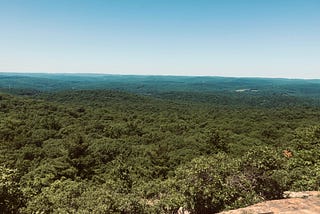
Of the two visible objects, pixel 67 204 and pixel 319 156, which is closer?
pixel 67 204

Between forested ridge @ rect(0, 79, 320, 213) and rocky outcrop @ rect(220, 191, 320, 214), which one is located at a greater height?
rocky outcrop @ rect(220, 191, 320, 214)

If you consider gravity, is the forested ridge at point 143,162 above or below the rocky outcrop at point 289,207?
below

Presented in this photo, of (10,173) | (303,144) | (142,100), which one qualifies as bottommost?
(142,100)

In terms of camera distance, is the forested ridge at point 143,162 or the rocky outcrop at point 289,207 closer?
the rocky outcrop at point 289,207

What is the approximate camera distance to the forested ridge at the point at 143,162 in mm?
17219

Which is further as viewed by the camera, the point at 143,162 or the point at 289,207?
the point at 143,162

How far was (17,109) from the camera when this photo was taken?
Result: 104 meters

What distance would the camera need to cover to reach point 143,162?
2197 inches

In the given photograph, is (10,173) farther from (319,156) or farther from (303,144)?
(303,144)

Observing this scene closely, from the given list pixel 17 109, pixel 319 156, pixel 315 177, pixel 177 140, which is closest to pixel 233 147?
pixel 177 140

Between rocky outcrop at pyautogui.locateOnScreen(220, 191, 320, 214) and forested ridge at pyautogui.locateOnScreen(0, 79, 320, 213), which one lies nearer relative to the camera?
rocky outcrop at pyautogui.locateOnScreen(220, 191, 320, 214)

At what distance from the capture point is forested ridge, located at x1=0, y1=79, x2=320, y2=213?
56.5 ft

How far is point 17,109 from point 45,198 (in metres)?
89.5

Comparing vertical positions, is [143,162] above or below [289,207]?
below
